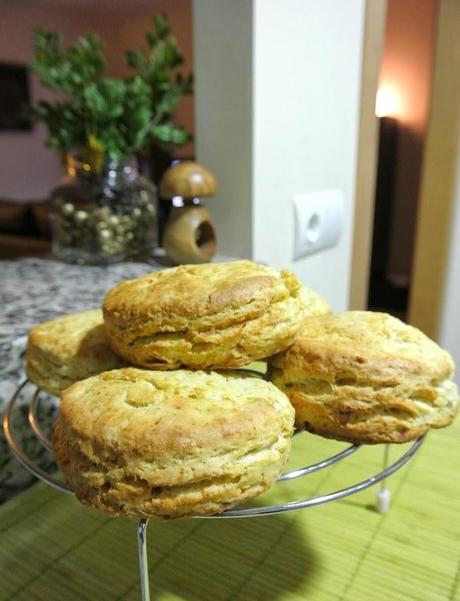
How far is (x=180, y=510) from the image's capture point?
41 cm

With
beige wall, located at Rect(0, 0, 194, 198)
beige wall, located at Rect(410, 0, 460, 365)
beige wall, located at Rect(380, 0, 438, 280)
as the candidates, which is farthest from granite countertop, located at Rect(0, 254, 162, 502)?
beige wall, located at Rect(0, 0, 194, 198)

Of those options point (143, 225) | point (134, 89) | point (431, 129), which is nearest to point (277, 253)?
point (143, 225)

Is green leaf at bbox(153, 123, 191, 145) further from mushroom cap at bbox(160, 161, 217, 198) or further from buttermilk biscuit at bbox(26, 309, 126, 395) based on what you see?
buttermilk biscuit at bbox(26, 309, 126, 395)

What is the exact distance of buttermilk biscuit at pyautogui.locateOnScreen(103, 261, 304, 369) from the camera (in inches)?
19.3

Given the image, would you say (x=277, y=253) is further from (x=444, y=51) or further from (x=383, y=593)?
(x=444, y=51)

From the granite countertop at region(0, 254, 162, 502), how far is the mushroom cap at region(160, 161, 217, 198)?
0.60 ft

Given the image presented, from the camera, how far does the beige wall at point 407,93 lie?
357cm

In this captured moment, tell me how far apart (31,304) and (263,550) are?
52 centimetres

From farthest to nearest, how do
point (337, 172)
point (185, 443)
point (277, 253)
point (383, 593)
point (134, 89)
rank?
point (337, 172) < point (277, 253) < point (134, 89) < point (383, 593) < point (185, 443)

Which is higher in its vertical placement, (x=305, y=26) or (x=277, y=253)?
(x=305, y=26)

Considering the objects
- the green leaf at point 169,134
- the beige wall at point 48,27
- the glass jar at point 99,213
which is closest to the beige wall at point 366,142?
the green leaf at point 169,134

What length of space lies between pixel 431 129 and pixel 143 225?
1460 millimetres

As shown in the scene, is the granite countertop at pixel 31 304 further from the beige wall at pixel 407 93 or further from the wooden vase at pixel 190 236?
the beige wall at pixel 407 93

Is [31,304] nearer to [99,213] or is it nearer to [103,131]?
[99,213]
